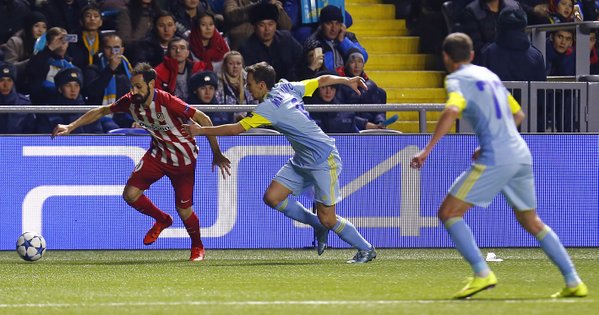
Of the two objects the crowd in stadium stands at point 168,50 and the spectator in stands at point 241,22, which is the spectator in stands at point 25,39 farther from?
the spectator in stands at point 241,22

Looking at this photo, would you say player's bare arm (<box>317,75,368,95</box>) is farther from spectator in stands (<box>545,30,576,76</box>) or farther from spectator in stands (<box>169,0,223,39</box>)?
spectator in stands (<box>545,30,576,76</box>)

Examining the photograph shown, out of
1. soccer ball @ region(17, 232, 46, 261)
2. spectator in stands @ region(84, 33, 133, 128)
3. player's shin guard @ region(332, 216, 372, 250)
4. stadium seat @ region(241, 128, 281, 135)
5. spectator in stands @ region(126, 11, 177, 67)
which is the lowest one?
soccer ball @ region(17, 232, 46, 261)

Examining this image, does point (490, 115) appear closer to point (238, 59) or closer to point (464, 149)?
point (464, 149)

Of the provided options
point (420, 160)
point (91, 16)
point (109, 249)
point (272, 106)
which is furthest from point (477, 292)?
point (91, 16)

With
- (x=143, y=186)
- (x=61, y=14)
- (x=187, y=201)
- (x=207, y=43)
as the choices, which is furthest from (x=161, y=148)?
(x=61, y=14)

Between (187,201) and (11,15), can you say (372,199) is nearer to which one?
(187,201)

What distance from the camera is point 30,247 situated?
43.8 feet

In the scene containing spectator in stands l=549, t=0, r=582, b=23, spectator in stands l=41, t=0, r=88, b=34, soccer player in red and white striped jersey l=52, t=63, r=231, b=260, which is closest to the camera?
soccer player in red and white striped jersey l=52, t=63, r=231, b=260

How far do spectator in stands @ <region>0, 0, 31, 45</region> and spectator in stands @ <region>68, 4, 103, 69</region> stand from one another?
0.88m

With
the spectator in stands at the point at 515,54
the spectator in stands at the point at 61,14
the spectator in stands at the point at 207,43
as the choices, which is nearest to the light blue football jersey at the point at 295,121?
the spectator in stands at the point at 207,43

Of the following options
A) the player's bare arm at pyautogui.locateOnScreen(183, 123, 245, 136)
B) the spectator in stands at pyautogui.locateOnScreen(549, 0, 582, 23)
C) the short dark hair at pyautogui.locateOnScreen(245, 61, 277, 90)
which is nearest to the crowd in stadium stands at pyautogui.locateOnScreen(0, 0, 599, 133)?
the spectator in stands at pyautogui.locateOnScreen(549, 0, 582, 23)

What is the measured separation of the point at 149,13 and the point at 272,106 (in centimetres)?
566

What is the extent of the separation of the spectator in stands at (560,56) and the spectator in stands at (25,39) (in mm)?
6712

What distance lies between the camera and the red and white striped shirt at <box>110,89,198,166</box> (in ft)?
43.5
